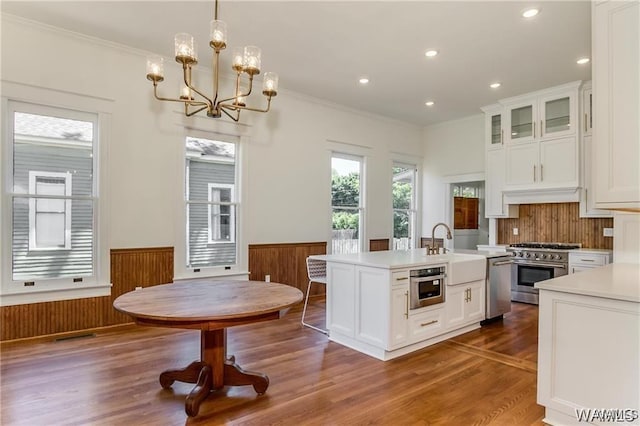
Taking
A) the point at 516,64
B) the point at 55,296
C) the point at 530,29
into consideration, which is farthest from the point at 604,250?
the point at 55,296

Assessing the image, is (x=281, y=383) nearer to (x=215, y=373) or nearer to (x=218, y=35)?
(x=215, y=373)

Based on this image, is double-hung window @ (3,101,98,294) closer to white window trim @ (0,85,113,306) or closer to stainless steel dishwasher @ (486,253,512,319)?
white window trim @ (0,85,113,306)

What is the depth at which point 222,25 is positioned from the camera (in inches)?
92.7

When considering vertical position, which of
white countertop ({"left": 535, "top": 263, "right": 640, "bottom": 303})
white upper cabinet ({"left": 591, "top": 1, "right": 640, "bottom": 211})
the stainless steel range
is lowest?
the stainless steel range

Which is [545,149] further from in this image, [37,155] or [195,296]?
[37,155]

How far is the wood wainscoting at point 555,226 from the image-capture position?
16.9 feet

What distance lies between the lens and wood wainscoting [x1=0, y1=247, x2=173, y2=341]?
3.46 metres

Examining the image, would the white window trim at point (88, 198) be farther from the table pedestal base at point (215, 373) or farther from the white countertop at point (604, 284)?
the white countertop at point (604, 284)

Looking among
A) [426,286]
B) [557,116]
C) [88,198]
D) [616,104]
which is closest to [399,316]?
[426,286]

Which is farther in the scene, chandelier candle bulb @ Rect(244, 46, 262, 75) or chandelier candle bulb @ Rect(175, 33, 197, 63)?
chandelier candle bulb @ Rect(244, 46, 262, 75)

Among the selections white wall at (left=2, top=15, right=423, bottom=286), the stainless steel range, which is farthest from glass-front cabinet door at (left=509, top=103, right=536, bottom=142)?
white wall at (left=2, top=15, right=423, bottom=286)

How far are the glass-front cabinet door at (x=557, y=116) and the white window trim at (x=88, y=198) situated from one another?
5745mm

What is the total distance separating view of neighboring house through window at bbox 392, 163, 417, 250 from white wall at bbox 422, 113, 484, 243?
0.83 ft

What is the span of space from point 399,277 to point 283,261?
97.7 inches
